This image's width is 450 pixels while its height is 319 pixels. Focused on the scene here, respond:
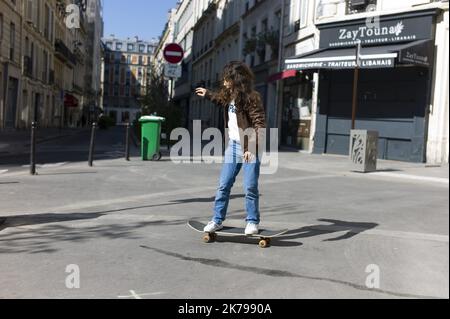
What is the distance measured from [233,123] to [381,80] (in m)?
12.3

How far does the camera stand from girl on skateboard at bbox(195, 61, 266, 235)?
5027 mm

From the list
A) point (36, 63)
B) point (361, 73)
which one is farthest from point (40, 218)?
point (36, 63)

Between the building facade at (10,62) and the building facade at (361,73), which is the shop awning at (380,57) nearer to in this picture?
the building facade at (361,73)

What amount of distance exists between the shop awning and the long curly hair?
1025cm

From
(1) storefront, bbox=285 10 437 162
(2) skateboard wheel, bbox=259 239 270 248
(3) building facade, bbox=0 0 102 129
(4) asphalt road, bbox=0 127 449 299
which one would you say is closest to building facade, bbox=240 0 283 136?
(1) storefront, bbox=285 10 437 162

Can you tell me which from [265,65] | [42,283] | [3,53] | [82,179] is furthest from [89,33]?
[42,283]

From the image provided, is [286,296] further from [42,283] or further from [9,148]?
[9,148]

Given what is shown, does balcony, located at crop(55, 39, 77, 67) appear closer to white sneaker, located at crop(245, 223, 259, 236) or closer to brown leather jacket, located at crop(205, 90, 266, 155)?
brown leather jacket, located at crop(205, 90, 266, 155)

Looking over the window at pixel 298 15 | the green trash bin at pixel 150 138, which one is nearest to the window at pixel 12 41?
the window at pixel 298 15

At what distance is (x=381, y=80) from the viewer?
53.8ft

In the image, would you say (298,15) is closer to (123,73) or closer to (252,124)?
(252,124)

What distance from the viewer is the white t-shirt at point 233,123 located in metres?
5.10

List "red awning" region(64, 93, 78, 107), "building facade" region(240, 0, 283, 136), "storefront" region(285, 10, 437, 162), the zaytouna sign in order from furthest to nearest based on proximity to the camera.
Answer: "red awning" region(64, 93, 78, 107), "building facade" region(240, 0, 283, 136), the zaytouna sign, "storefront" region(285, 10, 437, 162)
